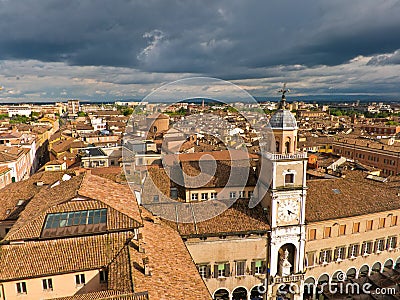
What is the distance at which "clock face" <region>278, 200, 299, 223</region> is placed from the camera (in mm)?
27578

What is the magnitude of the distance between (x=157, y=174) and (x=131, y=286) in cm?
1865

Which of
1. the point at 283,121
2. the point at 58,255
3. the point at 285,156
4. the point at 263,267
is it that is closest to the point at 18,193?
the point at 58,255

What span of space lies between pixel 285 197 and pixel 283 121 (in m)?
6.72

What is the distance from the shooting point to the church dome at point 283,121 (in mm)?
26828

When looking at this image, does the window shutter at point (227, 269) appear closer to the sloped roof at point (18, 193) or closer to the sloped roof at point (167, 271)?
the sloped roof at point (167, 271)

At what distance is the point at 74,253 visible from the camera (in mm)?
17859

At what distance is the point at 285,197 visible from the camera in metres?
27.5

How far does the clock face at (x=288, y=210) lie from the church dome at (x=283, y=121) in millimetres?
6642

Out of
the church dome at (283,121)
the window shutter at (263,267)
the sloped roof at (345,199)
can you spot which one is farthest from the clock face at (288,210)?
the church dome at (283,121)

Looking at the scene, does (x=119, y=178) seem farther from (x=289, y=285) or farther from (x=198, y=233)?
(x=289, y=285)

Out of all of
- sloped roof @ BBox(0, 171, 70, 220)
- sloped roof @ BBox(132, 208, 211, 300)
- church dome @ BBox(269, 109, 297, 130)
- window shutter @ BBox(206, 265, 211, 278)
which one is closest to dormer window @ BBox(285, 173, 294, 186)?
church dome @ BBox(269, 109, 297, 130)

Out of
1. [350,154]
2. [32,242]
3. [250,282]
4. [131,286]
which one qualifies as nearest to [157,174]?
[250,282]

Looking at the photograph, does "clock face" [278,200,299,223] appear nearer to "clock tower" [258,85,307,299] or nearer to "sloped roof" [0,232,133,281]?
"clock tower" [258,85,307,299]

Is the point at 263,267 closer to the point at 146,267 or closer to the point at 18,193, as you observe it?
the point at 146,267
